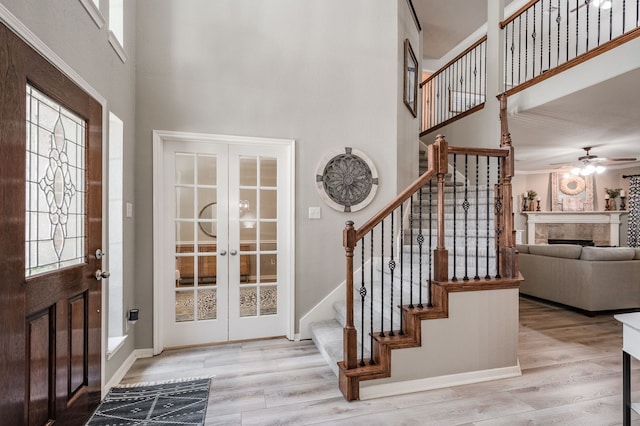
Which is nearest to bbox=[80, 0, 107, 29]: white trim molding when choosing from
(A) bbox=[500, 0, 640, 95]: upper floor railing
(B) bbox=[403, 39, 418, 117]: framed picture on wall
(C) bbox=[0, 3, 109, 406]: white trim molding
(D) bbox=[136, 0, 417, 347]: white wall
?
(C) bbox=[0, 3, 109, 406]: white trim molding

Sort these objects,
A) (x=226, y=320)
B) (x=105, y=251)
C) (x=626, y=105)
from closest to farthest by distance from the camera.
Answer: (x=105, y=251), (x=226, y=320), (x=626, y=105)

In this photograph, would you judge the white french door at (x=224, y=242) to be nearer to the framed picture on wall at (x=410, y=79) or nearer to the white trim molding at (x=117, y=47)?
the white trim molding at (x=117, y=47)

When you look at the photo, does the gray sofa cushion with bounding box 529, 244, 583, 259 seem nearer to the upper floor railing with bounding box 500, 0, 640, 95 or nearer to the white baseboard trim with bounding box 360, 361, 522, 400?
the upper floor railing with bounding box 500, 0, 640, 95

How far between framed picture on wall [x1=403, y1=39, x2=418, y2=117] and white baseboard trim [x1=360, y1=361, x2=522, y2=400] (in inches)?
123

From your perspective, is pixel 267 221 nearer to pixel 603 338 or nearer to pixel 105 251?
pixel 105 251

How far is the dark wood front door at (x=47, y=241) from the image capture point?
140 centimetres

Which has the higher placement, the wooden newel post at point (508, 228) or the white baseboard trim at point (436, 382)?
the wooden newel post at point (508, 228)

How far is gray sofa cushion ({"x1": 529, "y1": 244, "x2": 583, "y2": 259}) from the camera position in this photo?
4.49m

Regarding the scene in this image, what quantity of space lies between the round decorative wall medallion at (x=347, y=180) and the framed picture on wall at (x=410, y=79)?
3.89 ft

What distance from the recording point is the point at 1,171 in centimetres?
136

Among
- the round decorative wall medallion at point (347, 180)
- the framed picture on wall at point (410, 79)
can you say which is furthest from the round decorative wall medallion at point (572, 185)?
the round decorative wall medallion at point (347, 180)

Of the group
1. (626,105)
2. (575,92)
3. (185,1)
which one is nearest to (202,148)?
(185,1)

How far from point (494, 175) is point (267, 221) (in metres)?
3.34

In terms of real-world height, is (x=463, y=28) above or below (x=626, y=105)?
above
